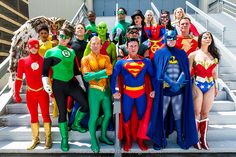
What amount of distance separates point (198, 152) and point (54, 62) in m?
2.57

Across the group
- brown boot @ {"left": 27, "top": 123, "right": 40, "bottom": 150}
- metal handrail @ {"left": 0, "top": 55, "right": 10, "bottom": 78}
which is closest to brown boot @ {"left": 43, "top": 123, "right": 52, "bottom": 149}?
brown boot @ {"left": 27, "top": 123, "right": 40, "bottom": 150}

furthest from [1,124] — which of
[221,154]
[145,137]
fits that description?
[221,154]

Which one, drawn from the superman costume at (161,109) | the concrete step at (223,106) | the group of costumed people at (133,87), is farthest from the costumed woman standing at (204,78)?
the concrete step at (223,106)

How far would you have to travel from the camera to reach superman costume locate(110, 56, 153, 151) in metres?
3.59

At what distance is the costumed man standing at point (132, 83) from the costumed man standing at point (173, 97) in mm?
158

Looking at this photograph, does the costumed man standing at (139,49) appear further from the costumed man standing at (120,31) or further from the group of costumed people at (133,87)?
the costumed man standing at (120,31)

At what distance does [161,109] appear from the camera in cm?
363

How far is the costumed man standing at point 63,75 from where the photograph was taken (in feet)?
11.7

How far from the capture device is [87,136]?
4.08m

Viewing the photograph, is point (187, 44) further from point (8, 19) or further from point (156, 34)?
point (8, 19)

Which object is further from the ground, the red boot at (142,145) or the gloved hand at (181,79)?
the gloved hand at (181,79)

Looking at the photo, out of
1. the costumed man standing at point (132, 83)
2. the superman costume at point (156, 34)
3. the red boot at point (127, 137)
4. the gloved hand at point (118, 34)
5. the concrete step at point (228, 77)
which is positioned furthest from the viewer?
the concrete step at point (228, 77)

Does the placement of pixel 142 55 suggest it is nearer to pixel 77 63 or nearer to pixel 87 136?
pixel 77 63

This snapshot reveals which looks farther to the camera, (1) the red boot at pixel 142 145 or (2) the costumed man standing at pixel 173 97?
(1) the red boot at pixel 142 145
